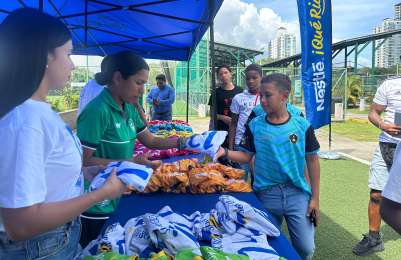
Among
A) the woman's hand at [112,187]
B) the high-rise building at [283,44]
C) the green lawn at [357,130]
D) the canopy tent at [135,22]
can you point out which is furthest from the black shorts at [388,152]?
the high-rise building at [283,44]

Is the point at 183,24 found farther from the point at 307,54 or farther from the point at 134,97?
the point at 134,97

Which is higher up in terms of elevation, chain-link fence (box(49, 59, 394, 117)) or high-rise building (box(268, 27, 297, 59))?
high-rise building (box(268, 27, 297, 59))

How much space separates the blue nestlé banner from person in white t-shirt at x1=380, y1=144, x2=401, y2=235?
4855 millimetres

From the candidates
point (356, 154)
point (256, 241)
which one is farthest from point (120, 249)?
point (356, 154)

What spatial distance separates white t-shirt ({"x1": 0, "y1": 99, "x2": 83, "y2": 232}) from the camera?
0.94 meters

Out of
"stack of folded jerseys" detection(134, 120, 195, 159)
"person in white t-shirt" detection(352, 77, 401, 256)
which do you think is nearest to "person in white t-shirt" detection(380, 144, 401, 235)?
"person in white t-shirt" detection(352, 77, 401, 256)

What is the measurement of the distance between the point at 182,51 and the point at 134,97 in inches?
238

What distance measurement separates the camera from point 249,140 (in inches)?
103

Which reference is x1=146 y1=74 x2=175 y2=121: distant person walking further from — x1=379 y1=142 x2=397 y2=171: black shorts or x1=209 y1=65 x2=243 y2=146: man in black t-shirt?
x1=379 y1=142 x2=397 y2=171: black shorts

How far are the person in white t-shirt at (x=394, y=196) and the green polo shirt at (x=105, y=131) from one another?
4.61ft

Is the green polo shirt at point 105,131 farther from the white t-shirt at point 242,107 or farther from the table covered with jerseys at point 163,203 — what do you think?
the white t-shirt at point 242,107

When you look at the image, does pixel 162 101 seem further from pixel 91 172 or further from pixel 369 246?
pixel 91 172

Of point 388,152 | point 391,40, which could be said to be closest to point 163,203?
point 388,152

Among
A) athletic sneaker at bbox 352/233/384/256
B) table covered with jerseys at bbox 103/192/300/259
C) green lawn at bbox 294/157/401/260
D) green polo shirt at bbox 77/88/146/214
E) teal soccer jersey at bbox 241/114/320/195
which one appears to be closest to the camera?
green polo shirt at bbox 77/88/146/214
